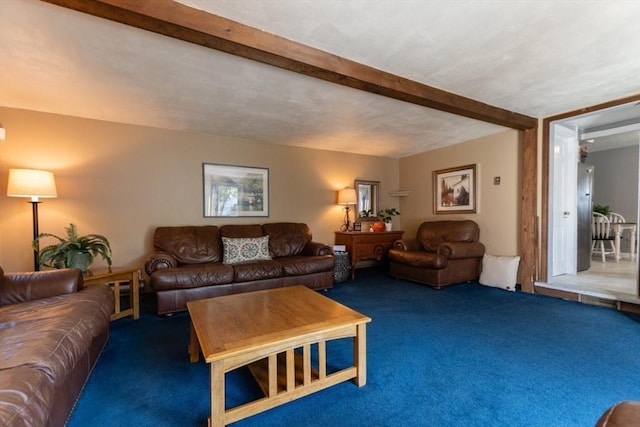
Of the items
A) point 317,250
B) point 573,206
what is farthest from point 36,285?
point 573,206

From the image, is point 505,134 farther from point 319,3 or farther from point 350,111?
point 319,3

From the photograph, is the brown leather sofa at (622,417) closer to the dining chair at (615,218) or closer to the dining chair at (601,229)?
the dining chair at (601,229)

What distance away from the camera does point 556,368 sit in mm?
1875

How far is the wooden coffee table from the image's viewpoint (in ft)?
A: 4.41

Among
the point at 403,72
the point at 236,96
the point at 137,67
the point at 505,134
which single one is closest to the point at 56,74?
the point at 137,67

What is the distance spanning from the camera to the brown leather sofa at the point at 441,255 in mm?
3863

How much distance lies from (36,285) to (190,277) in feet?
3.82

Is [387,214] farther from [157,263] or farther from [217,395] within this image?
[217,395]

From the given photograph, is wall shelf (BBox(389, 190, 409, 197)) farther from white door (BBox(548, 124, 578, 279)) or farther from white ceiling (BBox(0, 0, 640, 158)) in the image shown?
white door (BBox(548, 124, 578, 279))

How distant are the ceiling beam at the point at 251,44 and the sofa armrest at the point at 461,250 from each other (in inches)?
76.7

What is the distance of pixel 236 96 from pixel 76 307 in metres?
2.20

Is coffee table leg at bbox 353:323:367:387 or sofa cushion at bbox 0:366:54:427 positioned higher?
sofa cushion at bbox 0:366:54:427

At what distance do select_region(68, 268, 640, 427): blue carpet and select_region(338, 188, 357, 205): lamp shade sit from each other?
2257mm

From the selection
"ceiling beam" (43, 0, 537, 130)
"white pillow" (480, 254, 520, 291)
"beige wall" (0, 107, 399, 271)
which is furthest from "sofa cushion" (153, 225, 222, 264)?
"white pillow" (480, 254, 520, 291)
